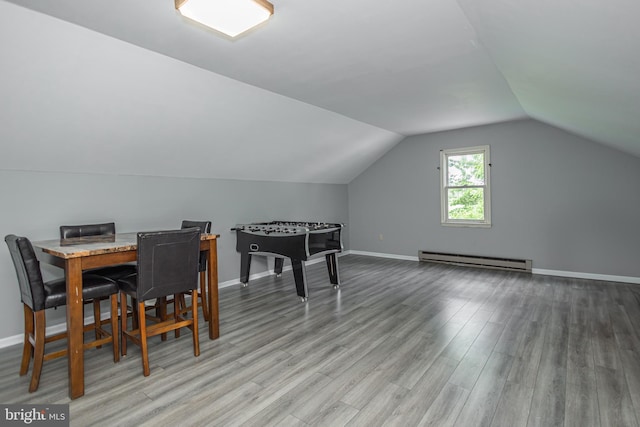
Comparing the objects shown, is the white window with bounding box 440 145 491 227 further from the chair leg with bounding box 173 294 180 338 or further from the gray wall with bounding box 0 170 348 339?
the chair leg with bounding box 173 294 180 338

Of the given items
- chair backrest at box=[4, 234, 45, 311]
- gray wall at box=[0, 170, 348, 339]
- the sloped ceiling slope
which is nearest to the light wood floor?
chair backrest at box=[4, 234, 45, 311]

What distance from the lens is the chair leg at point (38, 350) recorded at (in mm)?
2107

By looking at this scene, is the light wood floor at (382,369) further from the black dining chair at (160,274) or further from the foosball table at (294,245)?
the foosball table at (294,245)

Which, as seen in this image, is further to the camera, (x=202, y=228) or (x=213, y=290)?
(x=202, y=228)

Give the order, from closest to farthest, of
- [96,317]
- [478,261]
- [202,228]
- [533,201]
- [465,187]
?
[96,317] → [202,228] → [533,201] → [478,261] → [465,187]

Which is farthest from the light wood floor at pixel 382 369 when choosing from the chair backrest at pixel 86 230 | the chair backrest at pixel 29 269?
the chair backrest at pixel 86 230

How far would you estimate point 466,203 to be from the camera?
18.6 ft

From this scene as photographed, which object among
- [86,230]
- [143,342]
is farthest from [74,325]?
[86,230]

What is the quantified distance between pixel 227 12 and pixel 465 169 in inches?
193

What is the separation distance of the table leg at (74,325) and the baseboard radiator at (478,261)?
17.2 ft

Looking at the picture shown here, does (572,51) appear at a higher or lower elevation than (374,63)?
lower

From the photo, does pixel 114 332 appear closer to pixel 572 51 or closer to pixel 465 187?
pixel 572 51

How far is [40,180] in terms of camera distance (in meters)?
3.02

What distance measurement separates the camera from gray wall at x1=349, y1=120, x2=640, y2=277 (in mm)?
4438
